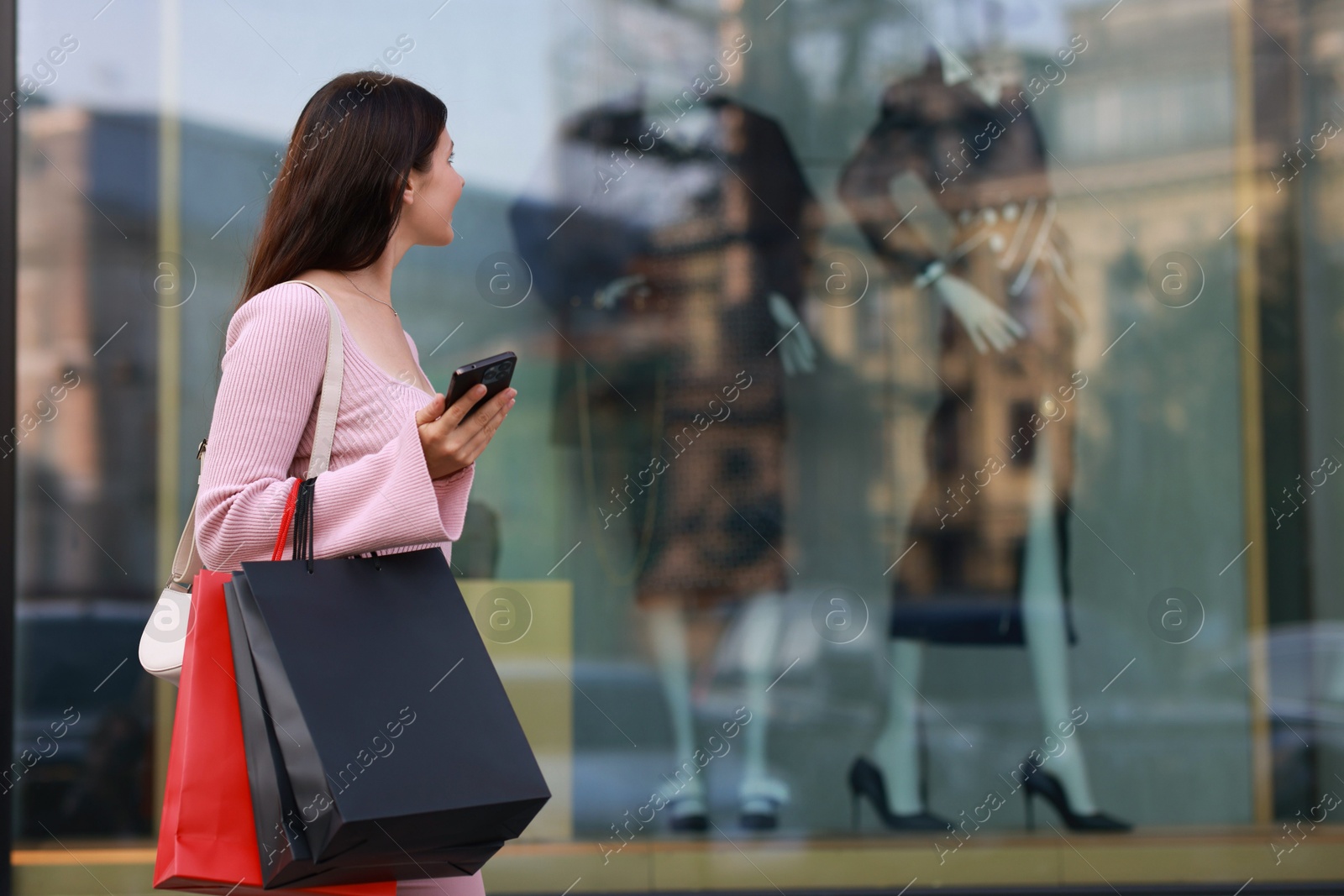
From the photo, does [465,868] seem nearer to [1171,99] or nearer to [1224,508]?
[1224,508]

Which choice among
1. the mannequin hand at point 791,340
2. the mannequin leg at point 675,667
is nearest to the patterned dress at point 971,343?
the mannequin hand at point 791,340

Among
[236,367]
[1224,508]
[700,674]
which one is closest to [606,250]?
[700,674]

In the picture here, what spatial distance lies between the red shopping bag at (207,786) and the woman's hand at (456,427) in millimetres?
269

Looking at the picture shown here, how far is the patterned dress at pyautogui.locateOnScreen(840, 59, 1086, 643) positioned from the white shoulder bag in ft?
9.07

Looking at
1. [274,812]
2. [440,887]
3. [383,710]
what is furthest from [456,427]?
[440,887]

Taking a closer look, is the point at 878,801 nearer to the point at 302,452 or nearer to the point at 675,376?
the point at 675,376

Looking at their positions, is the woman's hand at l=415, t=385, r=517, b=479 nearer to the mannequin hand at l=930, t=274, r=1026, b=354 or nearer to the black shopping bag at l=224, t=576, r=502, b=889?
the black shopping bag at l=224, t=576, r=502, b=889

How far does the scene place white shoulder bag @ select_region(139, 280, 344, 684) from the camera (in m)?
1.32

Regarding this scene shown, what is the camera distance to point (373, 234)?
4.71ft

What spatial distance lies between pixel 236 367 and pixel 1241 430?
3.51m

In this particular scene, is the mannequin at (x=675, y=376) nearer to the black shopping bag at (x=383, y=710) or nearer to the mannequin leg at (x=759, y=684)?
the mannequin leg at (x=759, y=684)

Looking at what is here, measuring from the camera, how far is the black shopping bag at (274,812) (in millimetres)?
1116

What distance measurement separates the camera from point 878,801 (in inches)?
150

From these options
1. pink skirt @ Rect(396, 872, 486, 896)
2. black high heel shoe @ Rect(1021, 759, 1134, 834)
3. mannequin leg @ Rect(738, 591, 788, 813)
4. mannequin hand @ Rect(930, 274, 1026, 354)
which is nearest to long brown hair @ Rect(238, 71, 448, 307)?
pink skirt @ Rect(396, 872, 486, 896)
